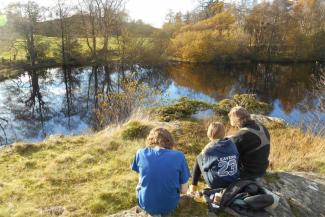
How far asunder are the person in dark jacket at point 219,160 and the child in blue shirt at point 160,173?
16.6 inches

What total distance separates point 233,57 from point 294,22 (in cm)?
1024

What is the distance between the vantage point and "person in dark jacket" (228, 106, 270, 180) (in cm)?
498

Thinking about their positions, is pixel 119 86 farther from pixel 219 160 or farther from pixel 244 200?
pixel 244 200

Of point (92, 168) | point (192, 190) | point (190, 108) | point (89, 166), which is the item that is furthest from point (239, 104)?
point (192, 190)

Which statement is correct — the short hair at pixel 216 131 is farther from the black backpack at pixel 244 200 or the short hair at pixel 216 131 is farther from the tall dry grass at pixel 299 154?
the tall dry grass at pixel 299 154

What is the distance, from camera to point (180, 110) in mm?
13383

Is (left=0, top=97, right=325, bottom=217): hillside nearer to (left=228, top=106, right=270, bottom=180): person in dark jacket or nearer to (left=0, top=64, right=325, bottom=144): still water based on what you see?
(left=228, top=106, right=270, bottom=180): person in dark jacket

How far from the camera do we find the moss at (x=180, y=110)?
12.3 meters

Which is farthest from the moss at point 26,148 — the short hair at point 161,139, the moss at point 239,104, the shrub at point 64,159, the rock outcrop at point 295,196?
the moss at point 239,104

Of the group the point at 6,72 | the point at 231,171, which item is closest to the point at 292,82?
the point at 6,72

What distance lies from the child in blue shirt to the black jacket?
1.06 meters

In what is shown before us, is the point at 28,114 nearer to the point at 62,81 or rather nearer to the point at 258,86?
the point at 62,81

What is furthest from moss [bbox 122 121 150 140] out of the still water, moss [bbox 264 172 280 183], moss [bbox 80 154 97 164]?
the still water

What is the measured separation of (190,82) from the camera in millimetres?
32688
